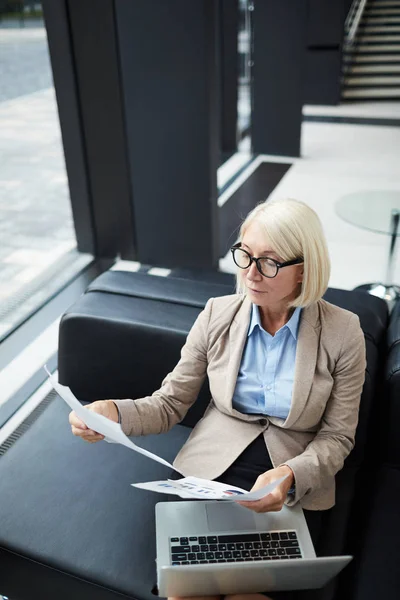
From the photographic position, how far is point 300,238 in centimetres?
160

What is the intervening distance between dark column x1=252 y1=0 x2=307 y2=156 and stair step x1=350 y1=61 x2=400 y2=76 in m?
4.66

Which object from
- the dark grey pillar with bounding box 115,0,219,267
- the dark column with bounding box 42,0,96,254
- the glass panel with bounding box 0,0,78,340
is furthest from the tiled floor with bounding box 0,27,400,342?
the dark grey pillar with bounding box 115,0,219,267

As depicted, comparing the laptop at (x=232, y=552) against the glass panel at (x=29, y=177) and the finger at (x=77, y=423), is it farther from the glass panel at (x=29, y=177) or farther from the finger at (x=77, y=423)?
Result: the glass panel at (x=29, y=177)

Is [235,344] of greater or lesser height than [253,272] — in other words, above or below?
below

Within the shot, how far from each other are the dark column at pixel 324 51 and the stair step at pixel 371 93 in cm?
48

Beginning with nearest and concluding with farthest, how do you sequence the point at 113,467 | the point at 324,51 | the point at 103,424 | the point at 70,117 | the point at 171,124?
1. the point at 103,424
2. the point at 113,467
3. the point at 171,124
4. the point at 70,117
5. the point at 324,51

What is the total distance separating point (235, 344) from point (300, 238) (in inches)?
15.7

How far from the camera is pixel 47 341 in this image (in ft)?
11.4

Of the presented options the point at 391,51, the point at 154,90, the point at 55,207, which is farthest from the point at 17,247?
the point at 391,51

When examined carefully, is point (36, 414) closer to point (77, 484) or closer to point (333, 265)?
point (77, 484)

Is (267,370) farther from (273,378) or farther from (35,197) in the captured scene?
(35,197)

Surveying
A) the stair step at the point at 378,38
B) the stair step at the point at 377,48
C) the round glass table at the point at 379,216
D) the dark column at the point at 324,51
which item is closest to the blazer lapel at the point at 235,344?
the round glass table at the point at 379,216

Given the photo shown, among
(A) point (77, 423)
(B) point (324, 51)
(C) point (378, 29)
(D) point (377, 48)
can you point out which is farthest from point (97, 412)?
(C) point (378, 29)

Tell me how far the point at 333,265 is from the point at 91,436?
319 cm
